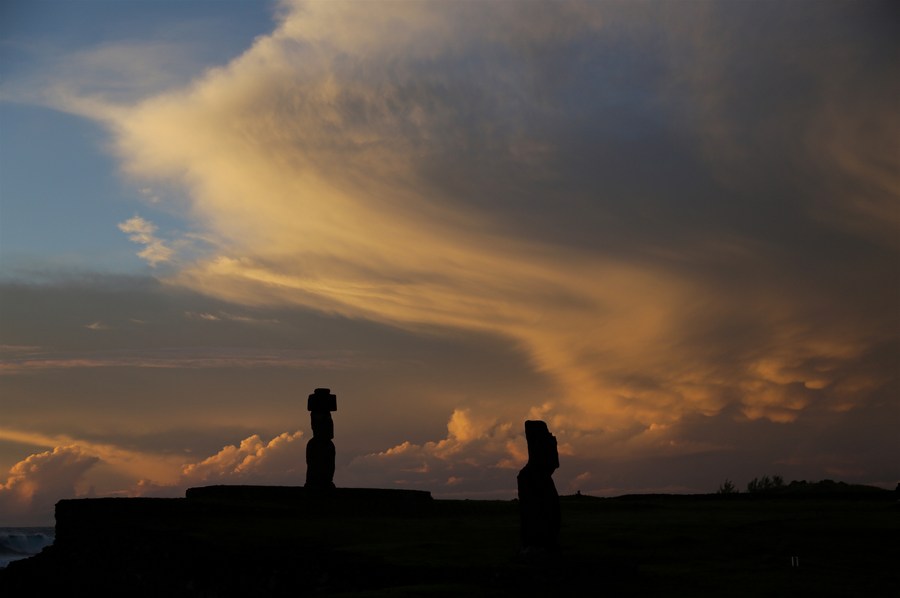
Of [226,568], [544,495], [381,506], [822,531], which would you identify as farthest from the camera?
[381,506]

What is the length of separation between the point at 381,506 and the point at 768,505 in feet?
52.2

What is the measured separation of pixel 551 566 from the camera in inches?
963

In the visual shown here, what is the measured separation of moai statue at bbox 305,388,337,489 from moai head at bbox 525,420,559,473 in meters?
20.2

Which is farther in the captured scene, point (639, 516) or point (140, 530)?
point (639, 516)

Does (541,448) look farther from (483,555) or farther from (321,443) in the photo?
(321,443)

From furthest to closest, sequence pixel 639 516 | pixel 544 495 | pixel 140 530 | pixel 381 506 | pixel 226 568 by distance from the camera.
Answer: pixel 381 506, pixel 639 516, pixel 140 530, pixel 226 568, pixel 544 495

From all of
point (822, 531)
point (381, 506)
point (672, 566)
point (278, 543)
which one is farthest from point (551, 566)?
point (381, 506)

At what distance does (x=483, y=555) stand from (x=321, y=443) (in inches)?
771

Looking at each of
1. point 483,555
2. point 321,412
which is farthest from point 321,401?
point 483,555

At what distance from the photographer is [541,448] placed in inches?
1032

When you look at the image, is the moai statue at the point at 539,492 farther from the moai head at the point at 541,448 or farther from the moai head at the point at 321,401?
the moai head at the point at 321,401

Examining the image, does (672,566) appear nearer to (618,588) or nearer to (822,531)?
(618,588)

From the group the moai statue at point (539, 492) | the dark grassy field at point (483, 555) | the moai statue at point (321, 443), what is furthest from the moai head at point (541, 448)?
the moai statue at point (321, 443)

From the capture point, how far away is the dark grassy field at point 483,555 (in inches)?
936
